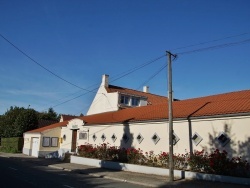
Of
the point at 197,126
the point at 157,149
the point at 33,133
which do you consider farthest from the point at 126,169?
the point at 33,133

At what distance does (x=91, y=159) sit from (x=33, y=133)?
17.5 m

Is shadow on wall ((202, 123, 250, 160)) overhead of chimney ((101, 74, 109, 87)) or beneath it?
beneath

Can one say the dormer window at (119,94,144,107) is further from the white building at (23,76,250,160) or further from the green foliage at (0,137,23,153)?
the green foliage at (0,137,23,153)

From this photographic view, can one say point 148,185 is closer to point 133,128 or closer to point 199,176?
point 199,176

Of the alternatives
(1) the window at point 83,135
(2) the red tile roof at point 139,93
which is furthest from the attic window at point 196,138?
(2) the red tile roof at point 139,93

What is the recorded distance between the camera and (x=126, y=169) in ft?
76.6

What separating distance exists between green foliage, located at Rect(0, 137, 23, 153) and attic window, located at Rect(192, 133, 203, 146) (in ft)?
111

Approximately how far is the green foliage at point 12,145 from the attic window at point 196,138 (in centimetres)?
3374

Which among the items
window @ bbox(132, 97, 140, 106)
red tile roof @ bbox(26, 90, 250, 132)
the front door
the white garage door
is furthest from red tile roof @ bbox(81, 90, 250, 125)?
window @ bbox(132, 97, 140, 106)

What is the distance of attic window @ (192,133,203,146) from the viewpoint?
2018 centimetres

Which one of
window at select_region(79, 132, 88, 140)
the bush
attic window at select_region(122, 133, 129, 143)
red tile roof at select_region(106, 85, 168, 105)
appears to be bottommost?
the bush

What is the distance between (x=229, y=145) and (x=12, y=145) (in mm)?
39150

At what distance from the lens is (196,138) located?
20453 millimetres

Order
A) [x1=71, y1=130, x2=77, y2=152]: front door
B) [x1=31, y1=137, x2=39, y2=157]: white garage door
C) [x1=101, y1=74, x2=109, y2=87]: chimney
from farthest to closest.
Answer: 1. [x1=101, y1=74, x2=109, y2=87]: chimney
2. [x1=31, y1=137, x2=39, y2=157]: white garage door
3. [x1=71, y1=130, x2=77, y2=152]: front door
